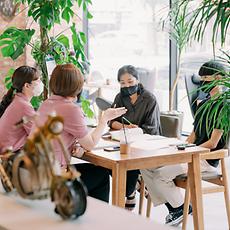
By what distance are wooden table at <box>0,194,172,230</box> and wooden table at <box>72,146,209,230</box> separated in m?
1.69

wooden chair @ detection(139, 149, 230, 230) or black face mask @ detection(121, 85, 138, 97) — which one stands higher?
black face mask @ detection(121, 85, 138, 97)

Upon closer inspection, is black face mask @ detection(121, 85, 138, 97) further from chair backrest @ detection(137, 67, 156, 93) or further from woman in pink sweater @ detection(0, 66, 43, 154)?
chair backrest @ detection(137, 67, 156, 93)

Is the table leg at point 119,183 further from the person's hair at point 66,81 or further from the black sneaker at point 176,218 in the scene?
the black sneaker at point 176,218

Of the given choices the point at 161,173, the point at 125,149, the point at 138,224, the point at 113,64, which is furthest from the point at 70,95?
the point at 113,64

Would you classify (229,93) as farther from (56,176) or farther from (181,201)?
(181,201)

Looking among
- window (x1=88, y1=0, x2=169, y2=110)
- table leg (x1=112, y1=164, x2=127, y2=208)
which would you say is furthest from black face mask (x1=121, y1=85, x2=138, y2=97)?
window (x1=88, y1=0, x2=169, y2=110)

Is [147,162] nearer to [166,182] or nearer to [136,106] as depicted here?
[166,182]

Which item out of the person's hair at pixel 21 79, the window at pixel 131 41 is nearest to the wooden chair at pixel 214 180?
the person's hair at pixel 21 79

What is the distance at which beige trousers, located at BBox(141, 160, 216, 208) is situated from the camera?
432 centimetres

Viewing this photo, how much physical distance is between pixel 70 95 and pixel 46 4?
59.1 inches

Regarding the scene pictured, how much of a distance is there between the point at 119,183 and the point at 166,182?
81cm

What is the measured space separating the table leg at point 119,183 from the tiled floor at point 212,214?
106 centimetres

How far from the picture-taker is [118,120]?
4895 mm

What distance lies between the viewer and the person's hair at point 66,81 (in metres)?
3.71
